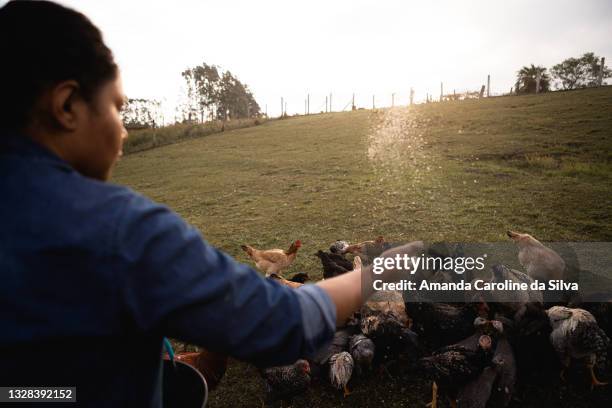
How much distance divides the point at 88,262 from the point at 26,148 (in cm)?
36

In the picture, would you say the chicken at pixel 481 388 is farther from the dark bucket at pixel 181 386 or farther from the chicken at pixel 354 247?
the chicken at pixel 354 247

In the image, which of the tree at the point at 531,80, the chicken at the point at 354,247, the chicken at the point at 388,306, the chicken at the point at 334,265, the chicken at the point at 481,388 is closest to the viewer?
the chicken at the point at 481,388

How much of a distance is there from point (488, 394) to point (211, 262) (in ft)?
9.96

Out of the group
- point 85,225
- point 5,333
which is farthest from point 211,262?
point 5,333

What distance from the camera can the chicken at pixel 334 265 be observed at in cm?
475

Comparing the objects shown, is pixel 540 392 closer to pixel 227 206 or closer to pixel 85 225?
pixel 85 225

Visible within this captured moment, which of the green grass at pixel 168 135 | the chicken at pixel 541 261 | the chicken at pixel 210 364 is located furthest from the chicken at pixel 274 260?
the green grass at pixel 168 135

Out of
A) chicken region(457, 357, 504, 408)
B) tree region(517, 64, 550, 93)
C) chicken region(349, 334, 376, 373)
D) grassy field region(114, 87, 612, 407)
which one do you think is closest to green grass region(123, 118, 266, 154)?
grassy field region(114, 87, 612, 407)

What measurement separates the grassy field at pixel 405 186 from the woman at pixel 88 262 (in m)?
2.80

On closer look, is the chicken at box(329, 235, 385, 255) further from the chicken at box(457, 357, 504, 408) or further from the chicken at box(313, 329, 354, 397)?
the chicken at box(457, 357, 504, 408)

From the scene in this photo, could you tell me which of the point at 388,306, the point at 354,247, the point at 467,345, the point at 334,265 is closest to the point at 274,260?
the point at 334,265

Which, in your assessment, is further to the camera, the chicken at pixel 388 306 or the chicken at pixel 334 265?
the chicken at pixel 334 265

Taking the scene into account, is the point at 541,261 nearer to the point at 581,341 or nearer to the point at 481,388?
the point at 581,341

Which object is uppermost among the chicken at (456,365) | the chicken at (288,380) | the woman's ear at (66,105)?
the woman's ear at (66,105)
